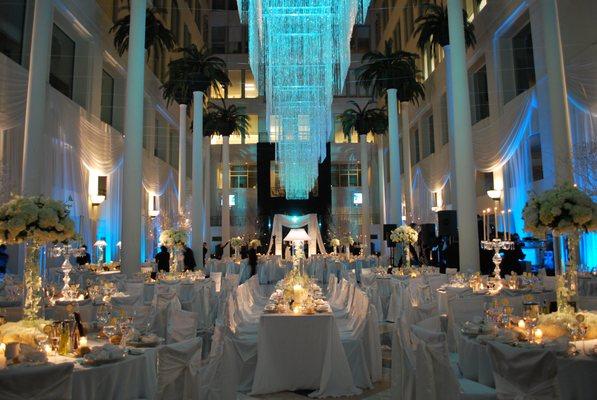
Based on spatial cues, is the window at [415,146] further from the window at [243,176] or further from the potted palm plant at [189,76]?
the potted palm plant at [189,76]

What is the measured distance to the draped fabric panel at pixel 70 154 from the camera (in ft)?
32.7

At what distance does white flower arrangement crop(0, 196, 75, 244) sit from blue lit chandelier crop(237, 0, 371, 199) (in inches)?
211

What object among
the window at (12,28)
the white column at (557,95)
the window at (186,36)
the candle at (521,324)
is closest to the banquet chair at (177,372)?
the candle at (521,324)

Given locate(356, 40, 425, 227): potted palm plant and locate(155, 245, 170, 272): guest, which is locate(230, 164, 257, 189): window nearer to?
locate(356, 40, 425, 227): potted palm plant

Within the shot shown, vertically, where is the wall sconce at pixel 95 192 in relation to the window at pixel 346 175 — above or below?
below

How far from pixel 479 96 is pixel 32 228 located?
16.8 meters

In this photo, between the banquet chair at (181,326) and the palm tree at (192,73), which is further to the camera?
the palm tree at (192,73)

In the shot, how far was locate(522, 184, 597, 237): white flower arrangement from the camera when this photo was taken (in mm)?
4016

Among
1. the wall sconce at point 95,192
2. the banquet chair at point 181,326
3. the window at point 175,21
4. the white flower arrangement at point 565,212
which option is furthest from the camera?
the window at point 175,21

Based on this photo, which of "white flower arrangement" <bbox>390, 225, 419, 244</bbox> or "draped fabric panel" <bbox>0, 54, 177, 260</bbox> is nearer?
"draped fabric panel" <bbox>0, 54, 177, 260</bbox>

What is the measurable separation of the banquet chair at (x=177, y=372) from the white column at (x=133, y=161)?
7.52 m

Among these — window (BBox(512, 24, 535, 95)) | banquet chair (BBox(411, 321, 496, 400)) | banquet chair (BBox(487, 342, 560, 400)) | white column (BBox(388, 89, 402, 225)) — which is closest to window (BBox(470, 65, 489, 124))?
window (BBox(512, 24, 535, 95))

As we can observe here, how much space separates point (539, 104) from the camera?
12508 mm

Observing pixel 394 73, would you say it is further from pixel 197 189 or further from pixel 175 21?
pixel 175 21
